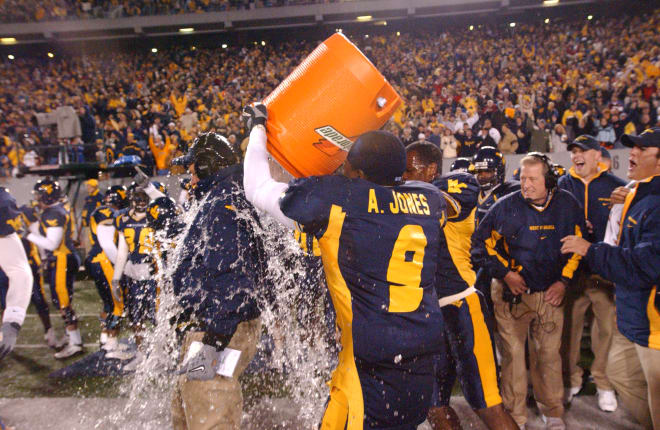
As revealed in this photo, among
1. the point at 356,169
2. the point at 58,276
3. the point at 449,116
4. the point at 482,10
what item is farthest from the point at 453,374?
the point at 482,10

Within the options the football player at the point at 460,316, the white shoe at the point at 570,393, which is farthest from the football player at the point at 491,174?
the white shoe at the point at 570,393

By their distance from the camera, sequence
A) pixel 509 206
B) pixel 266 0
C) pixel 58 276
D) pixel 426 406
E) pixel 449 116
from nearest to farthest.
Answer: pixel 426 406
pixel 509 206
pixel 58 276
pixel 449 116
pixel 266 0

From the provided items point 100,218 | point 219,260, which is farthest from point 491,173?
point 100,218

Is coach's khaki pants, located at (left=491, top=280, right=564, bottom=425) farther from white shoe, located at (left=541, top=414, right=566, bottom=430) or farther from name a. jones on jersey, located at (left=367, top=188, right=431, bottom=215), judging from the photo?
name a. jones on jersey, located at (left=367, top=188, right=431, bottom=215)

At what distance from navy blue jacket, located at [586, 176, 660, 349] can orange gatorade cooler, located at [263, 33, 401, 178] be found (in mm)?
1606

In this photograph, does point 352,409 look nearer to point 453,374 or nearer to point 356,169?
point 356,169

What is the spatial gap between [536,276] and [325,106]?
228 centimetres

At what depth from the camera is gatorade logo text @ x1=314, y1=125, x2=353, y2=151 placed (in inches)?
81.9

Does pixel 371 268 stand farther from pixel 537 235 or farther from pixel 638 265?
pixel 537 235

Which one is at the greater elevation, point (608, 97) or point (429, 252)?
point (608, 97)

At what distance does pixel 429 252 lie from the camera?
83.7 inches

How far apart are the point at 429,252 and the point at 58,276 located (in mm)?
5126

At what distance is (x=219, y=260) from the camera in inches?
97.0

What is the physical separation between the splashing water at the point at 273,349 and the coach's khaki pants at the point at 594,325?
6.86 ft
